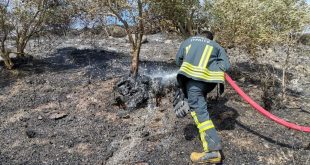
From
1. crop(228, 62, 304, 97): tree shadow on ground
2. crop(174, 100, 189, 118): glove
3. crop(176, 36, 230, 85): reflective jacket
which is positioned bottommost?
crop(228, 62, 304, 97): tree shadow on ground

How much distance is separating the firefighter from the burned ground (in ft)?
1.69

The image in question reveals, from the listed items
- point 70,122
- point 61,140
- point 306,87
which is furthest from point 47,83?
point 306,87

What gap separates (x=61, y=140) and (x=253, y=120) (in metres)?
4.05

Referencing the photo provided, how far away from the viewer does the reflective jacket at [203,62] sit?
5678 mm

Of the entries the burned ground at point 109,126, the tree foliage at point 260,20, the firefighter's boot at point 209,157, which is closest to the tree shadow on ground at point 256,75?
the burned ground at point 109,126

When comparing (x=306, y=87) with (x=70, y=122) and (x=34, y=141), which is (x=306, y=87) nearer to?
(x=70, y=122)

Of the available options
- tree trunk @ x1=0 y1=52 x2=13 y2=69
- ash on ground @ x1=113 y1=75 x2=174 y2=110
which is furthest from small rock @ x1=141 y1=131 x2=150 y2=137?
tree trunk @ x1=0 y1=52 x2=13 y2=69

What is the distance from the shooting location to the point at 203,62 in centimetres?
573

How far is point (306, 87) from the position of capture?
10797 mm

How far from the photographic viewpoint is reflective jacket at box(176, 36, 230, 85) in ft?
18.6

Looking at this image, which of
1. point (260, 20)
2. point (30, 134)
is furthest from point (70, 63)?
point (260, 20)

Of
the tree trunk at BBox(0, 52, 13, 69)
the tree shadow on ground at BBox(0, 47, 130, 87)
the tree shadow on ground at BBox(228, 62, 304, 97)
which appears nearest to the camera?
the tree shadow on ground at BBox(228, 62, 304, 97)

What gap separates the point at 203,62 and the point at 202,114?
2.89 ft

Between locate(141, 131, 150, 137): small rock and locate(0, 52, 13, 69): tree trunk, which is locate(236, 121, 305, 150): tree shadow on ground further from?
locate(0, 52, 13, 69): tree trunk
